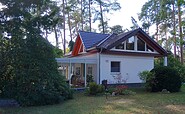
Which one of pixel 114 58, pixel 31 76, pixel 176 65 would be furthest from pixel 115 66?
pixel 31 76

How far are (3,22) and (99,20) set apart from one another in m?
27.6

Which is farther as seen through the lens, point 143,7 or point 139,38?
point 143,7

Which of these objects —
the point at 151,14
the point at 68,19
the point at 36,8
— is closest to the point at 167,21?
the point at 151,14

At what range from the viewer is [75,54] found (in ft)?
82.1

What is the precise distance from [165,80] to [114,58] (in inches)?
208

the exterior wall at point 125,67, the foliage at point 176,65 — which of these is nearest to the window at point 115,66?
the exterior wall at point 125,67

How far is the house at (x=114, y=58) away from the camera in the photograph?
19891mm

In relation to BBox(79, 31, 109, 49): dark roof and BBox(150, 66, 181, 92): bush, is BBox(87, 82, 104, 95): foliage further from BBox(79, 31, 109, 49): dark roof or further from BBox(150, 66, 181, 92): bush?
BBox(79, 31, 109, 49): dark roof

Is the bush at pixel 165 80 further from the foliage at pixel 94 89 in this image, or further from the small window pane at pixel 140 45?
the small window pane at pixel 140 45

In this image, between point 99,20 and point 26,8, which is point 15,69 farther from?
point 99,20

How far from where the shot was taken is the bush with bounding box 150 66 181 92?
664 inches

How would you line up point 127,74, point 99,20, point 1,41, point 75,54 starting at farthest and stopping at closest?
point 99,20, point 75,54, point 127,74, point 1,41

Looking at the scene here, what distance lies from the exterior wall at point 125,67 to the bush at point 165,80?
4.16m

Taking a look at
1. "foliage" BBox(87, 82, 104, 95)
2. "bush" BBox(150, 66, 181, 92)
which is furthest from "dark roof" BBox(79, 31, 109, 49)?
"bush" BBox(150, 66, 181, 92)
